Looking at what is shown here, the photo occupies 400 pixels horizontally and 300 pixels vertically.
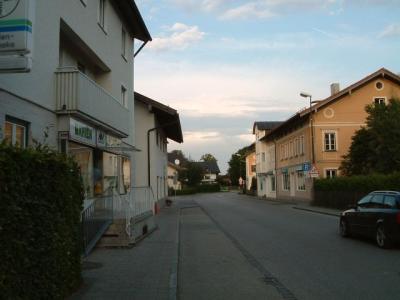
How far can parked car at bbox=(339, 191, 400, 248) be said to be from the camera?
43.7ft

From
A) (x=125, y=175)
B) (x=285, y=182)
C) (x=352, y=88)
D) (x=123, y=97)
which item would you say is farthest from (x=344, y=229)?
(x=285, y=182)

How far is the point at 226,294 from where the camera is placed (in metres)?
8.02

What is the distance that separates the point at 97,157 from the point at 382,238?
31.2 feet

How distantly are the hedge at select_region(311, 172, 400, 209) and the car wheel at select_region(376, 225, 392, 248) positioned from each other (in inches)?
527

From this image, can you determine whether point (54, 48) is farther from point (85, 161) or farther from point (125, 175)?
point (125, 175)

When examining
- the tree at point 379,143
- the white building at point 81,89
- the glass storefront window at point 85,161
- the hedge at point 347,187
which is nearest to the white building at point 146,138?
the white building at point 81,89

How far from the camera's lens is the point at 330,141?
4181 centimetres

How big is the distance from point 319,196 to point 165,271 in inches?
1148

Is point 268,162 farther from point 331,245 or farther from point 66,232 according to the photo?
point 66,232

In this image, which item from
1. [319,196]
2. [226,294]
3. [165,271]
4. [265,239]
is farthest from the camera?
[319,196]

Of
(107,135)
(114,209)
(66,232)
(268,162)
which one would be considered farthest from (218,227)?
(268,162)

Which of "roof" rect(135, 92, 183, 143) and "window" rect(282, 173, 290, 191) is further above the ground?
"roof" rect(135, 92, 183, 143)

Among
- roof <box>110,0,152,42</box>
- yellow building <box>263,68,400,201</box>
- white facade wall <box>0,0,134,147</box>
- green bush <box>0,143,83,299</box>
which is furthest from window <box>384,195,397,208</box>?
yellow building <box>263,68,400,201</box>

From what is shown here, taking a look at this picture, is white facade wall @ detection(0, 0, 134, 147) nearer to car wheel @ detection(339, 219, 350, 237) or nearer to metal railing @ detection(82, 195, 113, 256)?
metal railing @ detection(82, 195, 113, 256)
